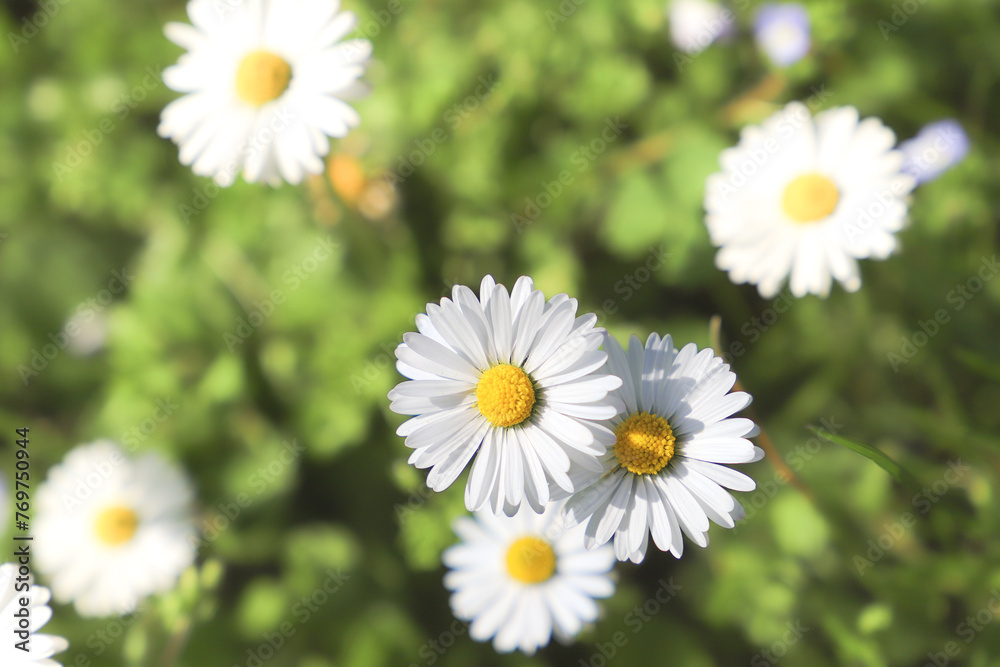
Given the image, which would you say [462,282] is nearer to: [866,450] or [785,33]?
[785,33]

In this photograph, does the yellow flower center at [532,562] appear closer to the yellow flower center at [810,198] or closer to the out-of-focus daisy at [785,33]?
the yellow flower center at [810,198]

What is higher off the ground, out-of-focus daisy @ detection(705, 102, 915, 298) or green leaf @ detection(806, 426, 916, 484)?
out-of-focus daisy @ detection(705, 102, 915, 298)

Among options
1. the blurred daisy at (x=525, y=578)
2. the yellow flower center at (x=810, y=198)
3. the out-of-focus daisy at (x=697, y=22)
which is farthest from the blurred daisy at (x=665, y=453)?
the out-of-focus daisy at (x=697, y=22)

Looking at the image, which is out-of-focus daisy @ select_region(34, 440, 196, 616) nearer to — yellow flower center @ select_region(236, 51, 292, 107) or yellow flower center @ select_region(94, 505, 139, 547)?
yellow flower center @ select_region(94, 505, 139, 547)

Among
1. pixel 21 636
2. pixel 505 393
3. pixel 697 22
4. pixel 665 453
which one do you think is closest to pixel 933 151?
pixel 697 22

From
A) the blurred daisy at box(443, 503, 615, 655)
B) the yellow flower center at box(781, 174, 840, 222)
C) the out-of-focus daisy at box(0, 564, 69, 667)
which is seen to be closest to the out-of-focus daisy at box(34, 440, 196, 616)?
the out-of-focus daisy at box(0, 564, 69, 667)

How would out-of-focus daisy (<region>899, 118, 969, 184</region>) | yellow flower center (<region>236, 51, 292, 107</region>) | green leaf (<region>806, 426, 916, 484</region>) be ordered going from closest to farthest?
green leaf (<region>806, 426, 916, 484</region>) < yellow flower center (<region>236, 51, 292, 107</region>) < out-of-focus daisy (<region>899, 118, 969, 184</region>)

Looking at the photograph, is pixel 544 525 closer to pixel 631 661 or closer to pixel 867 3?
pixel 631 661
